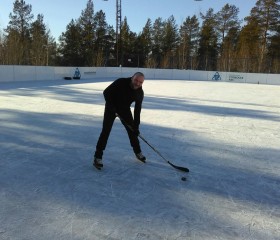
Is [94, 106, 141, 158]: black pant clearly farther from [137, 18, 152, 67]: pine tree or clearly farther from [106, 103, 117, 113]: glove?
[137, 18, 152, 67]: pine tree

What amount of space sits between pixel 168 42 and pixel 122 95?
48.9 meters

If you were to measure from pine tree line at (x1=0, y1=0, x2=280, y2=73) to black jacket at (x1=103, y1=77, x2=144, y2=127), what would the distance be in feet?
112

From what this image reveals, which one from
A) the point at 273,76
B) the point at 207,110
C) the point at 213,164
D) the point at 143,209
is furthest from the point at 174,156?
the point at 273,76

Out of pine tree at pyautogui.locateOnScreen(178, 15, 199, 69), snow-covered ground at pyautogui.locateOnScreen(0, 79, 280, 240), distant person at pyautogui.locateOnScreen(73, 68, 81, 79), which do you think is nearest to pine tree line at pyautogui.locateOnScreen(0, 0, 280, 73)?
pine tree at pyautogui.locateOnScreen(178, 15, 199, 69)

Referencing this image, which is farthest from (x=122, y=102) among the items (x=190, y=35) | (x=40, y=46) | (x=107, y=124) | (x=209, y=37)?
(x=190, y=35)

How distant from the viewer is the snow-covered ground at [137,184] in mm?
2652

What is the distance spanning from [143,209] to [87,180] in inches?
37.3

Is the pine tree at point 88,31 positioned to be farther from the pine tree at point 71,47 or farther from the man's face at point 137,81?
the man's face at point 137,81

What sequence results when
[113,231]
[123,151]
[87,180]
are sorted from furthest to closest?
[123,151], [87,180], [113,231]

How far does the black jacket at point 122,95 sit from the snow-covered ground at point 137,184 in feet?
2.71

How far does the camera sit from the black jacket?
3.89 meters

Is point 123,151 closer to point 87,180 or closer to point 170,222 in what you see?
point 87,180

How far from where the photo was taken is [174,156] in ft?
15.6

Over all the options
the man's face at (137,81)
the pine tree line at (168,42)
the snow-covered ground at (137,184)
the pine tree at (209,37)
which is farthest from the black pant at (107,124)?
the pine tree at (209,37)
